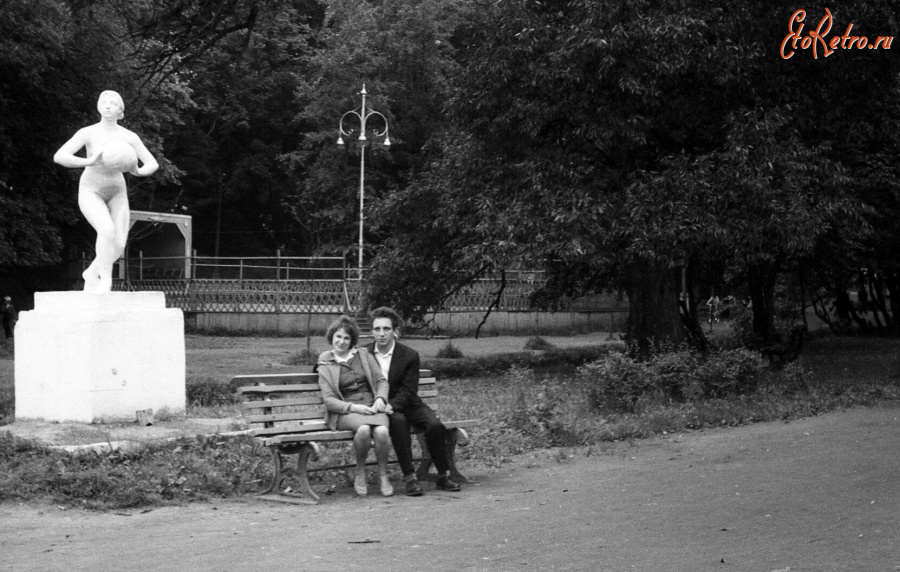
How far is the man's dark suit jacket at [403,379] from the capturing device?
32.0ft

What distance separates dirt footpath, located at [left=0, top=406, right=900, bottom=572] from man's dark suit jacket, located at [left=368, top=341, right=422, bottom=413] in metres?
0.80

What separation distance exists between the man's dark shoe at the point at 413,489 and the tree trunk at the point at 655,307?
11285 mm

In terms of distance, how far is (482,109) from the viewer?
20375 millimetres

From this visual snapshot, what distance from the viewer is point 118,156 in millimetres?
12641

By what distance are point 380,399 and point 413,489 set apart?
0.74 meters

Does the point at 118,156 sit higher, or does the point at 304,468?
the point at 118,156

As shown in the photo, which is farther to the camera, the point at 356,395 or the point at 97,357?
the point at 97,357

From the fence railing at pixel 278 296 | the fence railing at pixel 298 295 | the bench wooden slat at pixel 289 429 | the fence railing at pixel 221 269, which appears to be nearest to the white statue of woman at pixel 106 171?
the bench wooden slat at pixel 289 429

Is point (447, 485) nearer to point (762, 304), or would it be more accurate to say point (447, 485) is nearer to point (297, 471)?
point (297, 471)

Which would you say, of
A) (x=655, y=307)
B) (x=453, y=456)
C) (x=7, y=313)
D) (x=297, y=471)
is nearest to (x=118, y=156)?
(x=297, y=471)

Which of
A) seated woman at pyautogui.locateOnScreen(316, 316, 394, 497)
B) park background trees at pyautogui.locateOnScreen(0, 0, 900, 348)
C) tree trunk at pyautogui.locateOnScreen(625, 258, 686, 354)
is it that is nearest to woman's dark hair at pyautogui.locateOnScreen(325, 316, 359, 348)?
seated woman at pyautogui.locateOnScreen(316, 316, 394, 497)

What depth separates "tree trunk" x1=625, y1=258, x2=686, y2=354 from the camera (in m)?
20.4

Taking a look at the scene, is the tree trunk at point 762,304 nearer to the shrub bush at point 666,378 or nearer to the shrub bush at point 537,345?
the shrub bush at point 537,345

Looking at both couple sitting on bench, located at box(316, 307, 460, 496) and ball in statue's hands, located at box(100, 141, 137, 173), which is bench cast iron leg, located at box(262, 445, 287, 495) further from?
ball in statue's hands, located at box(100, 141, 137, 173)
